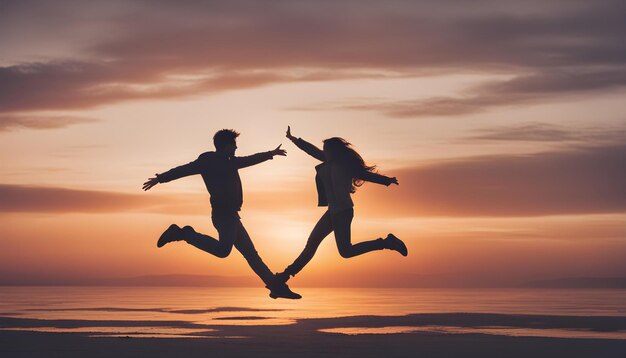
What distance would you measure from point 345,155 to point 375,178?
2.41ft

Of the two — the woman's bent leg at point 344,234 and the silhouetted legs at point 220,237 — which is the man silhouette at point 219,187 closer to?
the silhouetted legs at point 220,237

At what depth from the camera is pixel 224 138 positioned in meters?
17.0

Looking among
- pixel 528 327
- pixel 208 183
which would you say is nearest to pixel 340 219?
pixel 208 183

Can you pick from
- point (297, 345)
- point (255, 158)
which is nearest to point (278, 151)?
point (255, 158)

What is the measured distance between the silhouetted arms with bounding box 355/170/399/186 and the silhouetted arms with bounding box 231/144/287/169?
1668 millimetres

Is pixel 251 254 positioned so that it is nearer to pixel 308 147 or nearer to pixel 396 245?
pixel 308 147

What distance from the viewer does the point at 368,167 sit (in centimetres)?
1739

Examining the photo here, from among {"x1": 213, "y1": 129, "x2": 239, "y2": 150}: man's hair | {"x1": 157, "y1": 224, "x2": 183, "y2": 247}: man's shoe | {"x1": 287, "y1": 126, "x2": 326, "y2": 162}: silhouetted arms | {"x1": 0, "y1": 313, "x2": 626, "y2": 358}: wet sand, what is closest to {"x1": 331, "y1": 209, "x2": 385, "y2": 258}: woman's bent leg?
{"x1": 287, "y1": 126, "x2": 326, "y2": 162}: silhouetted arms

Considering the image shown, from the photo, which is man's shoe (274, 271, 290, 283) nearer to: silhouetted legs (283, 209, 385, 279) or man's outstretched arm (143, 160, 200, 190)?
silhouetted legs (283, 209, 385, 279)

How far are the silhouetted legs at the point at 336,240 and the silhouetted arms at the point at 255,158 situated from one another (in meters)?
1.69

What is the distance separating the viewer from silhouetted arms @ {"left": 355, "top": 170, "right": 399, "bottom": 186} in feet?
56.3

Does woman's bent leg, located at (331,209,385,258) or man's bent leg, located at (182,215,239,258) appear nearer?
man's bent leg, located at (182,215,239,258)

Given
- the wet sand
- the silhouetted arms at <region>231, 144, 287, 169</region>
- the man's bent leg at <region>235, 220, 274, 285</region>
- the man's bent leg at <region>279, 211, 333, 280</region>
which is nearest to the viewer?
the silhouetted arms at <region>231, 144, 287, 169</region>

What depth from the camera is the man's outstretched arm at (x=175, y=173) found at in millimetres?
16766
